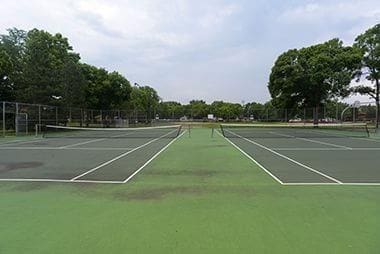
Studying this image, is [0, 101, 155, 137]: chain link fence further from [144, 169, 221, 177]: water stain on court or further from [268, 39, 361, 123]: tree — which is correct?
[144, 169, 221, 177]: water stain on court

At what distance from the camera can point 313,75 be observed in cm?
4875

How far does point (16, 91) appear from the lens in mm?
40625

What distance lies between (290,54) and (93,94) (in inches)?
1090

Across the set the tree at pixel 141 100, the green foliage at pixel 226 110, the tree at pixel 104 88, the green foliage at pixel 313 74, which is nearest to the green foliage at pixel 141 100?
the tree at pixel 141 100

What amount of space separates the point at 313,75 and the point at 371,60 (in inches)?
249

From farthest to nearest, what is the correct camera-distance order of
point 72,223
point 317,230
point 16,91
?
1. point 16,91
2. point 72,223
3. point 317,230

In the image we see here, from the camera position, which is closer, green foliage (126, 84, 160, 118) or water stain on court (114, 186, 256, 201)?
water stain on court (114, 186, 256, 201)

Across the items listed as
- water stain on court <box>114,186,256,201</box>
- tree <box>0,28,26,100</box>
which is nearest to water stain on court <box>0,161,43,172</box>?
water stain on court <box>114,186,256,201</box>

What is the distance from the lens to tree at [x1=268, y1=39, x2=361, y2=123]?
47219 millimetres

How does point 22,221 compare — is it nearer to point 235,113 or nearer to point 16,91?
point 16,91

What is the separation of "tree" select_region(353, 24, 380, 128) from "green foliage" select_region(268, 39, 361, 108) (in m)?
0.96

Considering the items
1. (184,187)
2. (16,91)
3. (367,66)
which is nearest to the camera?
(184,187)

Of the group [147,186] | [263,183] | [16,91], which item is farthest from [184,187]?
[16,91]

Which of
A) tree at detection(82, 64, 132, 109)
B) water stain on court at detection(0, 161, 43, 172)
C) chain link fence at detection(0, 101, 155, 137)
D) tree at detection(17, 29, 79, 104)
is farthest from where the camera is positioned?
tree at detection(82, 64, 132, 109)
